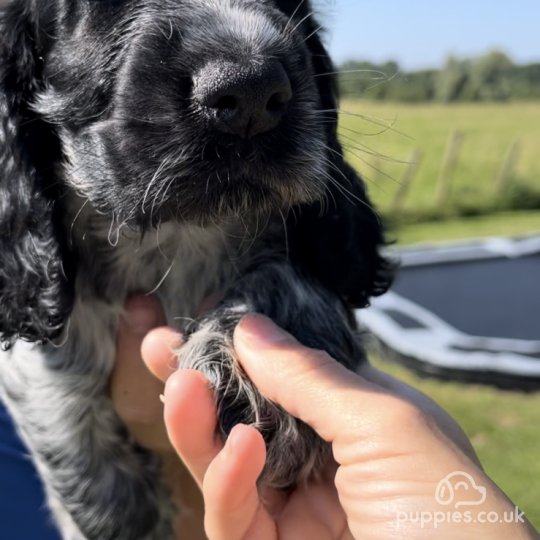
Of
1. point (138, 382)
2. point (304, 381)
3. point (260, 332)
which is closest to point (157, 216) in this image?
point (260, 332)

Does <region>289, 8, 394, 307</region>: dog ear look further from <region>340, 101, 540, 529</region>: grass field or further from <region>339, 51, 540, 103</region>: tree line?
<region>339, 51, 540, 103</region>: tree line

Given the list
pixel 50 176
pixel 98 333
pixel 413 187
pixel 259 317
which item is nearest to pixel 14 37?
pixel 50 176

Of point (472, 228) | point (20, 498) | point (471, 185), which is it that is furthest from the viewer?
point (471, 185)

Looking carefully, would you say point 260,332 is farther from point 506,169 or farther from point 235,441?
point 506,169

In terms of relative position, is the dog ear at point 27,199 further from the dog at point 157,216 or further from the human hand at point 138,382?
the human hand at point 138,382

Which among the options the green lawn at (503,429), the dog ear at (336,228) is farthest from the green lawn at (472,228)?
the dog ear at (336,228)

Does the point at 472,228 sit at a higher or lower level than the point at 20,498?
lower

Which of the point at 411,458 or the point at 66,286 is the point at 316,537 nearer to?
the point at 411,458
